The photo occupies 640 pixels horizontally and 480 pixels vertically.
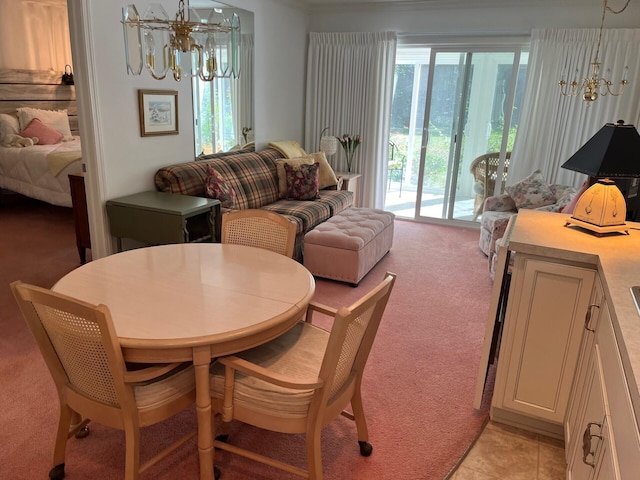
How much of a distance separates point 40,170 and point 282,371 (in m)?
4.56

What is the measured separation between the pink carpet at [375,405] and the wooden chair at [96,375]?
0.73ft

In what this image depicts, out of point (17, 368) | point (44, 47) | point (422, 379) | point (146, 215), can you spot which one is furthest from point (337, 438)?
point (44, 47)

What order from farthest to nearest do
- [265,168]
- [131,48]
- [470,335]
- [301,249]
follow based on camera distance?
[265,168]
[301,249]
[470,335]
[131,48]

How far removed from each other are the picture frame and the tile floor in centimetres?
322

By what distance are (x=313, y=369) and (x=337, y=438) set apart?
534 mm

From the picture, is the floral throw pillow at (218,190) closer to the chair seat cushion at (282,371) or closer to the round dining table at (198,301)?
the round dining table at (198,301)

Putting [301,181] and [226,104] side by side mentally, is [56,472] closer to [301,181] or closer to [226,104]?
[301,181]

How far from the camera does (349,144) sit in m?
5.91

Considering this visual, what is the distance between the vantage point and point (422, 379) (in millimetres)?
2590

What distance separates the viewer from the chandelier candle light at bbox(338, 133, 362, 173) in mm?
5875

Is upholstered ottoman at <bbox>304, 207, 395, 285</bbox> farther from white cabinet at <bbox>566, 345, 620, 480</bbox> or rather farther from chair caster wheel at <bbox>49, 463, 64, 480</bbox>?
chair caster wheel at <bbox>49, 463, 64, 480</bbox>

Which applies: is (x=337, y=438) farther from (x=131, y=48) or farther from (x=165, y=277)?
(x=131, y=48)

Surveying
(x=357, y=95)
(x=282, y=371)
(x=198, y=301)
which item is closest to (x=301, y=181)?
(x=357, y=95)

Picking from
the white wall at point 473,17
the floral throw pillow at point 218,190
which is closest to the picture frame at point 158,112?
the floral throw pillow at point 218,190
